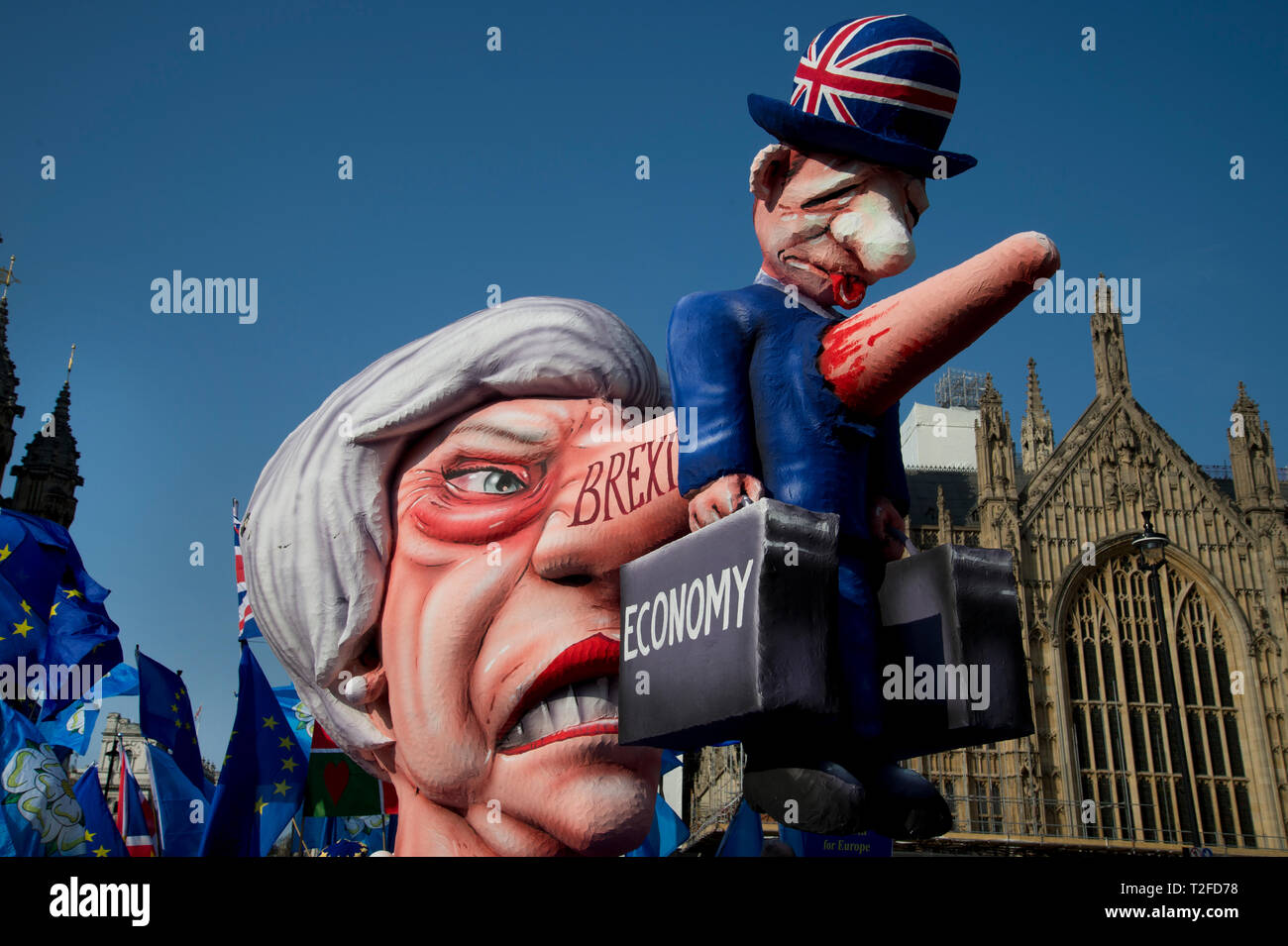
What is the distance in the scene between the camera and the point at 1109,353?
85.6 ft

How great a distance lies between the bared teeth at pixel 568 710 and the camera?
13.2 ft

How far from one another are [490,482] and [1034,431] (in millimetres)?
27165

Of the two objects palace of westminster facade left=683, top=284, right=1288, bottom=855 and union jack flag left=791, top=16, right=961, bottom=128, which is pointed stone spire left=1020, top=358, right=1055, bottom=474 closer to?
palace of westminster facade left=683, top=284, right=1288, bottom=855

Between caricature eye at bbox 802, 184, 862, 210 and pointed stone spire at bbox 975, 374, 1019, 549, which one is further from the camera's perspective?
pointed stone spire at bbox 975, 374, 1019, 549

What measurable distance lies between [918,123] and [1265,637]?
24259 millimetres

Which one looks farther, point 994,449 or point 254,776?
point 994,449

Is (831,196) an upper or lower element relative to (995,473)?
lower

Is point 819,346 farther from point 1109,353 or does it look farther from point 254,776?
point 1109,353

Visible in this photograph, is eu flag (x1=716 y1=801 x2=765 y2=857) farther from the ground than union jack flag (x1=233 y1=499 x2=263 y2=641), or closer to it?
closer to it

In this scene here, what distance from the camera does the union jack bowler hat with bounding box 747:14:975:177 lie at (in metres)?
3.12

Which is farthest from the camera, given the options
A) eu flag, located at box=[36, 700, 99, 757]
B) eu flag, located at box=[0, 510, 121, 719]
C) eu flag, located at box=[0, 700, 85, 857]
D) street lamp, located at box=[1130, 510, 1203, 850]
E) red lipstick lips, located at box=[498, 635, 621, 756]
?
street lamp, located at box=[1130, 510, 1203, 850]

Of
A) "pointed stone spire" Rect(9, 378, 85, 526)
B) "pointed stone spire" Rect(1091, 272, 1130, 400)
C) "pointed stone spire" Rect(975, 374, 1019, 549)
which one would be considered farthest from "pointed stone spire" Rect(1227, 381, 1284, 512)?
"pointed stone spire" Rect(9, 378, 85, 526)

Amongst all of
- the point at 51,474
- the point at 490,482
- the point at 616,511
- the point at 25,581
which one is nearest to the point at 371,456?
the point at 490,482
